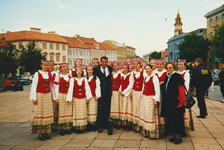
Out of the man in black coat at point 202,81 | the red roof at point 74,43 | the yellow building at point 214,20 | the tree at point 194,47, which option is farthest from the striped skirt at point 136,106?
the red roof at point 74,43

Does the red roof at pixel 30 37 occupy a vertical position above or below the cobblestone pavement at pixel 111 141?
above

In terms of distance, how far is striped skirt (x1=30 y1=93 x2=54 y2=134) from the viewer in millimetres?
5539

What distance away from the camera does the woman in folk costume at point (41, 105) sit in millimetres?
5531

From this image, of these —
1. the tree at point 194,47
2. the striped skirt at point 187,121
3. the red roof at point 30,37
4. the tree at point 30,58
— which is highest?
the red roof at point 30,37

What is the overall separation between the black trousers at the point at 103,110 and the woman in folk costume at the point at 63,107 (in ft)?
2.91

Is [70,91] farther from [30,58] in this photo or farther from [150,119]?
[30,58]

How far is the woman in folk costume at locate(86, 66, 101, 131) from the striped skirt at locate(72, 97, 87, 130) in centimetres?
24

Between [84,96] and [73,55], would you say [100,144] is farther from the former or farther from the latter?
[73,55]

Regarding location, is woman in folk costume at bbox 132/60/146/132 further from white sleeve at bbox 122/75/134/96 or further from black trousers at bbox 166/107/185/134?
black trousers at bbox 166/107/185/134

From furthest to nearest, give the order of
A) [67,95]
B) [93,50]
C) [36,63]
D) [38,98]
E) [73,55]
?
1. [93,50]
2. [73,55]
3. [36,63]
4. [67,95]
5. [38,98]

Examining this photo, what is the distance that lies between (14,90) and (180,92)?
64.3 ft

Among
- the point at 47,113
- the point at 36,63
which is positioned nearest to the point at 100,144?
the point at 47,113

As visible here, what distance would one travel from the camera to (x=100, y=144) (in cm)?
525

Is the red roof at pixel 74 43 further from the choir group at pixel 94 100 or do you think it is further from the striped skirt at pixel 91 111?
the striped skirt at pixel 91 111
